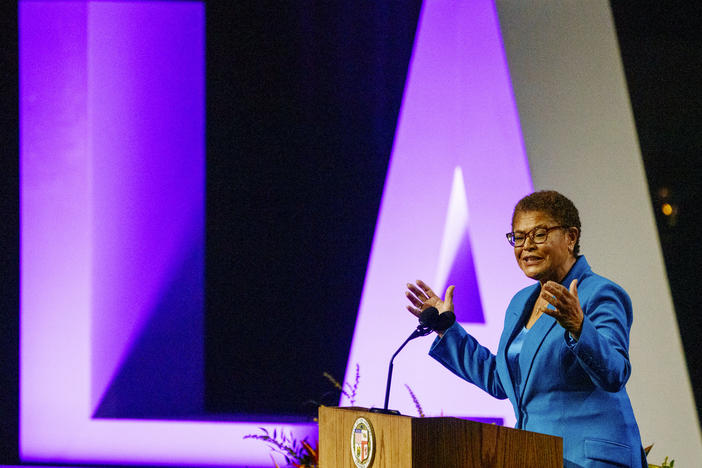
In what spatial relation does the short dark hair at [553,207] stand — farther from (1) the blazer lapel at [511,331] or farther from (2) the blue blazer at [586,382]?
(1) the blazer lapel at [511,331]

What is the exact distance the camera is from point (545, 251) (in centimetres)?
189

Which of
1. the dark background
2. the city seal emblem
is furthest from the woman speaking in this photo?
the dark background

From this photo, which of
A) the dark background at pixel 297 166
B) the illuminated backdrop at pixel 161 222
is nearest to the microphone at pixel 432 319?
the illuminated backdrop at pixel 161 222

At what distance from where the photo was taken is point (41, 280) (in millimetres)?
3863

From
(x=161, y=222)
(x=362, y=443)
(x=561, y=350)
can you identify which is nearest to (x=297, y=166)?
(x=161, y=222)

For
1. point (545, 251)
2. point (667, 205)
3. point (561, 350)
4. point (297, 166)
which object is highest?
point (297, 166)

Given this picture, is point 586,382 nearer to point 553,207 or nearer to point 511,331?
point 511,331

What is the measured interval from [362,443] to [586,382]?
2.01ft

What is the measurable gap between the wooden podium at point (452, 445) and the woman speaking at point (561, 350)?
24 centimetres

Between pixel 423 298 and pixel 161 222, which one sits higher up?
pixel 161 222

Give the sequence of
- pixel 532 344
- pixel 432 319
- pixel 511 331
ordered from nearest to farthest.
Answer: pixel 432 319 < pixel 532 344 < pixel 511 331

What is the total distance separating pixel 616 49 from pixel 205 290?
2551mm

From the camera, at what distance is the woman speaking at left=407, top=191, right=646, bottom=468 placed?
1560mm
